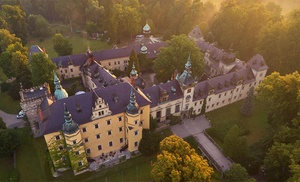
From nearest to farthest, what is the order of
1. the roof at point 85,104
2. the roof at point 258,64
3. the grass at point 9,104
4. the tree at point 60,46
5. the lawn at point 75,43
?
the roof at point 85,104 < the grass at point 9,104 < the roof at point 258,64 < the tree at point 60,46 < the lawn at point 75,43

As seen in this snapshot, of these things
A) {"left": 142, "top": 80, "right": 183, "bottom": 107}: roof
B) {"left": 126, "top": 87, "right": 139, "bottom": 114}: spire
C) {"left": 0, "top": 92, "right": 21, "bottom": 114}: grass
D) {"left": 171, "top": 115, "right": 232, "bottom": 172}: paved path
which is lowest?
{"left": 171, "top": 115, "right": 232, "bottom": 172}: paved path

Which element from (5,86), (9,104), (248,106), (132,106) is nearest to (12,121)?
(9,104)

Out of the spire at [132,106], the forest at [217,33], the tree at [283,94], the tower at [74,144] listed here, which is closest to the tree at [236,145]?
the forest at [217,33]

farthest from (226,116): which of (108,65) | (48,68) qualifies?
(48,68)

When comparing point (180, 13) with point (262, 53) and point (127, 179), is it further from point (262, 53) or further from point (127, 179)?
point (127, 179)

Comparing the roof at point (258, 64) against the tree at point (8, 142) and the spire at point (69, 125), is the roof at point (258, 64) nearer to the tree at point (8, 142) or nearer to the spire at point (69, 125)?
the spire at point (69, 125)

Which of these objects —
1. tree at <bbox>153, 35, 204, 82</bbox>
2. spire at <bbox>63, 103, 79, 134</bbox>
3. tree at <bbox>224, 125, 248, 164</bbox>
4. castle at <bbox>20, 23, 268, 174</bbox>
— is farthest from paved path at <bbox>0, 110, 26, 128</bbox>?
tree at <bbox>224, 125, 248, 164</bbox>

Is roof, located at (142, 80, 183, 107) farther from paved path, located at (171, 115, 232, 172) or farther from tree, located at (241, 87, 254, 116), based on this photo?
tree, located at (241, 87, 254, 116)
